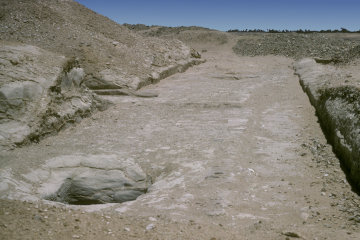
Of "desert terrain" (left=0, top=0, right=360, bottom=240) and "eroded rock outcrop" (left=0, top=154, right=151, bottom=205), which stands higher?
"desert terrain" (left=0, top=0, right=360, bottom=240)

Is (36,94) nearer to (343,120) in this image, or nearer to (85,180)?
(85,180)

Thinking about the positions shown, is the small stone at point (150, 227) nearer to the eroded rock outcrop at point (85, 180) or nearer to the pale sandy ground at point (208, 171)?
the pale sandy ground at point (208, 171)

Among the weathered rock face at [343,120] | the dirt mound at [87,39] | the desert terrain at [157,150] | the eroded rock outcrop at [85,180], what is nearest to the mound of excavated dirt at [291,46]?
the dirt mound at [87,39]

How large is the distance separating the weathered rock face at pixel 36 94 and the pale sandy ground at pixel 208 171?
0.24 meters

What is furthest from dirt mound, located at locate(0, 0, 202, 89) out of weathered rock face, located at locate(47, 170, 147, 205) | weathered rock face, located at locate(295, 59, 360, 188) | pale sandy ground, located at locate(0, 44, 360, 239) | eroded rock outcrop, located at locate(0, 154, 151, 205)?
weathered rock face, located at locate(47, 170, 147, 205)

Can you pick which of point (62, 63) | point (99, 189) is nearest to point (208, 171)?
point (99, 189)

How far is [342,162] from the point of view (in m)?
4.20

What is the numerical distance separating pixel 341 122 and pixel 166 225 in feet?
9.38

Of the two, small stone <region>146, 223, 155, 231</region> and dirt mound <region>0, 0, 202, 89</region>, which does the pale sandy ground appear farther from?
dirt mound <region>0, 0, 202, 89</region>

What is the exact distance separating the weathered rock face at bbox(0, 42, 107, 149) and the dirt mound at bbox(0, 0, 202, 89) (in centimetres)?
193

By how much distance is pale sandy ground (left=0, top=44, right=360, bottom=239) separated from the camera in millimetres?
2773

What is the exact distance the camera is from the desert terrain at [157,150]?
292cm

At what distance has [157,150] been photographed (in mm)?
5008

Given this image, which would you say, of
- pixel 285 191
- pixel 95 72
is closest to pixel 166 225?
pixel 285 191
